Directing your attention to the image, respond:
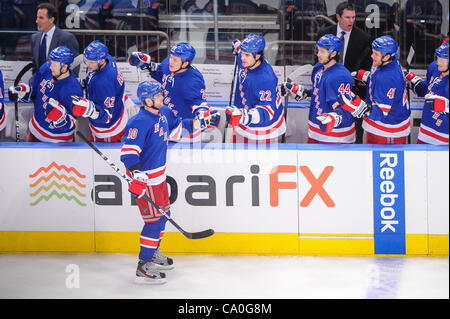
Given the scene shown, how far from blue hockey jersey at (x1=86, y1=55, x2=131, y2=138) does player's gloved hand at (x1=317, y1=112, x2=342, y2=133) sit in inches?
60.0

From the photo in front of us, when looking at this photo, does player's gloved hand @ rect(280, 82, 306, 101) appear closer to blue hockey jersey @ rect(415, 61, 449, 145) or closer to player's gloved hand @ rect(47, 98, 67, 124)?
blue hockey jersey @ rect(415, 61, 449, 145)

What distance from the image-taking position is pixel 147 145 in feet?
17.6

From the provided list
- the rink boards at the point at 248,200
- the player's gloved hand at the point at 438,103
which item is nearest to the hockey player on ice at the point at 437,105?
the player's gloved hand at the point at 438,103

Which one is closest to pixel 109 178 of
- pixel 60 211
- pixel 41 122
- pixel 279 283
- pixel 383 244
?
pixel 60 211

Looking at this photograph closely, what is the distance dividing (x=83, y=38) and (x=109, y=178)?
78.8 inches

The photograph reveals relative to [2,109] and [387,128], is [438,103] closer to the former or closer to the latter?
[387,128]

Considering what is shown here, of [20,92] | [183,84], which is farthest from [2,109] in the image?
[183,84]

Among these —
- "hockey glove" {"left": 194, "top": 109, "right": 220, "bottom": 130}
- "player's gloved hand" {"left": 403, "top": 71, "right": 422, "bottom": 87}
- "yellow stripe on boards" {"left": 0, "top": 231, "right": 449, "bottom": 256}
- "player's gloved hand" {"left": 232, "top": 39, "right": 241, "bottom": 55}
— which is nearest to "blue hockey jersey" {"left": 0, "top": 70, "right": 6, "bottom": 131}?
"yellow stripe on boards" {"left": 0, "top": 231, "right": 449, "bottom": 256}

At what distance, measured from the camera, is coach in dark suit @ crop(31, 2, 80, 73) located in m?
6.90

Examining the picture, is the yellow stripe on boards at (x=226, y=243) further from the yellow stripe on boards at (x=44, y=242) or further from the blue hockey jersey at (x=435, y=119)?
the blue hockey jersey at (x=435, y=119)

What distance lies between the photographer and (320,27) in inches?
288

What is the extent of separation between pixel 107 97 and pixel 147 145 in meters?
1.06
